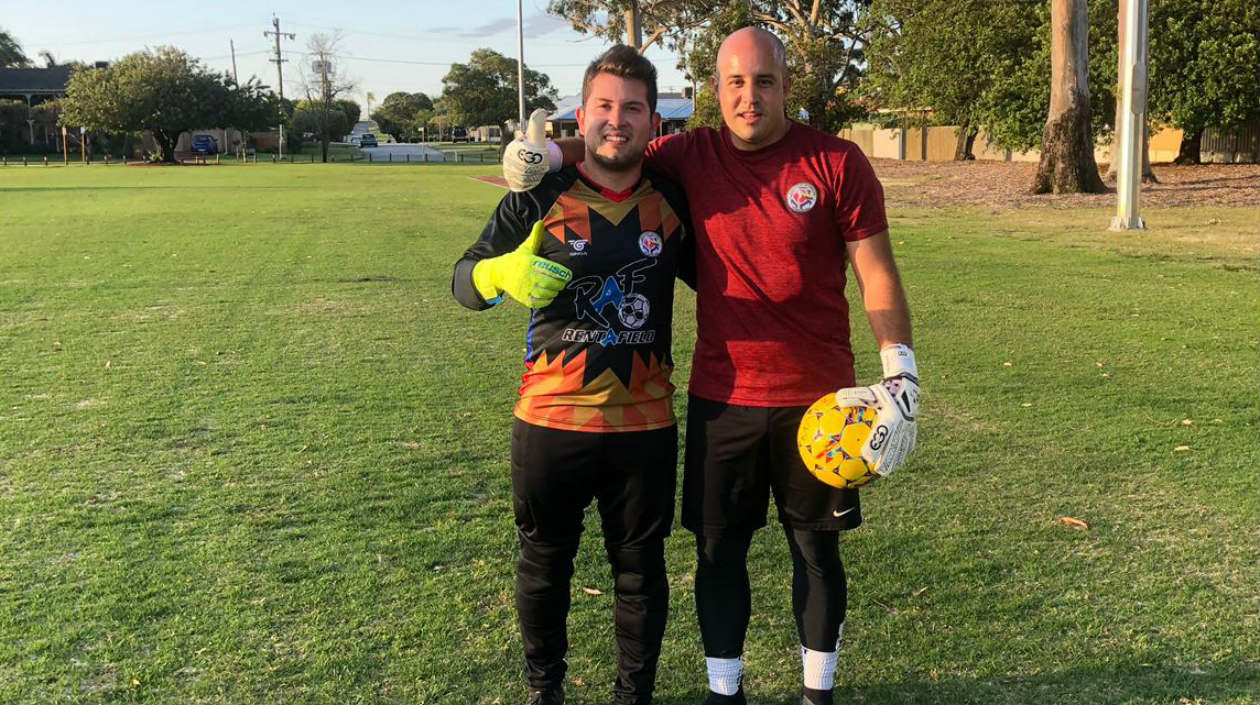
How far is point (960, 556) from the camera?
4168mm

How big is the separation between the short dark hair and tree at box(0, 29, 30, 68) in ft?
422

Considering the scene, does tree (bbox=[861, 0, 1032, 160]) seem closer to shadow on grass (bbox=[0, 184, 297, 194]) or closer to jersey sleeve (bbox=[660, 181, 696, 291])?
shadow on grass (bbox=[0, 184, 297, 194])

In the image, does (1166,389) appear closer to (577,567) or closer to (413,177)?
(577,567)

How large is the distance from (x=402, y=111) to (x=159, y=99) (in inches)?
3402

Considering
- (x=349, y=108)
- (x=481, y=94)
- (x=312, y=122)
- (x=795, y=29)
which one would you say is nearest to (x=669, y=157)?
(x=795, y=29)

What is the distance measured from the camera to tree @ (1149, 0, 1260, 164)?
82.7ft

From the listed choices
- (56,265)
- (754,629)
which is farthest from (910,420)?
(56,265)

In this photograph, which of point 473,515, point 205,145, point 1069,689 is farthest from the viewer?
point 205,145

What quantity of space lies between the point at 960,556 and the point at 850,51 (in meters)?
42.6

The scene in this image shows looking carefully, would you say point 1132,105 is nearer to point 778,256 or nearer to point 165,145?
point 778,256

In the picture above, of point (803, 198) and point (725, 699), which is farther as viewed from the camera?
point (725, 699)

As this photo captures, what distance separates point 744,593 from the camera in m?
3.04

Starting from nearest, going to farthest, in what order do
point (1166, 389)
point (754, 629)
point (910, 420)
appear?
1. point (910, 420)
2. point (754, 629)
3. point (1166, 389)

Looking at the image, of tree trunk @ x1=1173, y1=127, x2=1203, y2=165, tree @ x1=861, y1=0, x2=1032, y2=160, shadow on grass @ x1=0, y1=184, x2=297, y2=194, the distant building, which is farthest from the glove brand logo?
the distant building
